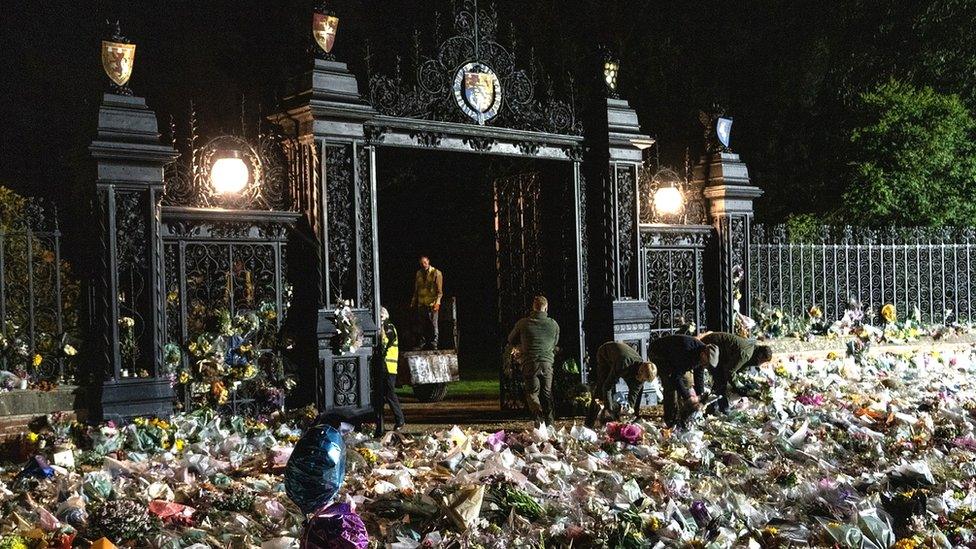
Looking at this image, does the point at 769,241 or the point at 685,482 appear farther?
the point at 769,241

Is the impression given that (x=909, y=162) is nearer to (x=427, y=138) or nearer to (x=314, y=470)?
(x=427, y=138)

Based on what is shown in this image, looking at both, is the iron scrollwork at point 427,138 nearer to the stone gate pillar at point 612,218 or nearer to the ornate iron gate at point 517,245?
the ornate iron gate at point 517,245

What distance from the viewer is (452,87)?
1291cm

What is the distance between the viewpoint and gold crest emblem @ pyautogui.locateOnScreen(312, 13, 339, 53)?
12.0m

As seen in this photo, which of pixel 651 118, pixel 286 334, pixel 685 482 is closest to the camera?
pixel 685 482

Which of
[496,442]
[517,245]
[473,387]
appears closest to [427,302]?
[473,387]

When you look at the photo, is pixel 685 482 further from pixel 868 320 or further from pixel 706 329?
pixel 868 320

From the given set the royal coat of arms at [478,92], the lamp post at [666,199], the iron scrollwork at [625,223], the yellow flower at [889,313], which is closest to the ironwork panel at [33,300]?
the royal coat of arms at [478,92]

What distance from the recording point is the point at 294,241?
11930 millimetres

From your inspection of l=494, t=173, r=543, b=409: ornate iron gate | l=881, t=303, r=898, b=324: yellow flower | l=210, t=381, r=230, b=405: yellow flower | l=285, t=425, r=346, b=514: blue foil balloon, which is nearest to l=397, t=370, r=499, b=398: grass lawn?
l=494, t=173, r=543, b=409: ornate iron gate

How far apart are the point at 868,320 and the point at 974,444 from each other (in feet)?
23.6

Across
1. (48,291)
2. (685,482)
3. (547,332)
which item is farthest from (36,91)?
(685,482)

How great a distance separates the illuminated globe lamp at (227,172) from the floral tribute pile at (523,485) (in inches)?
94.2

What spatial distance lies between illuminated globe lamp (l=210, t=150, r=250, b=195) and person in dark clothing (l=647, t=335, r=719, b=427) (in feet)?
16.1
